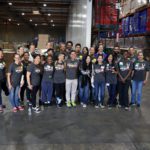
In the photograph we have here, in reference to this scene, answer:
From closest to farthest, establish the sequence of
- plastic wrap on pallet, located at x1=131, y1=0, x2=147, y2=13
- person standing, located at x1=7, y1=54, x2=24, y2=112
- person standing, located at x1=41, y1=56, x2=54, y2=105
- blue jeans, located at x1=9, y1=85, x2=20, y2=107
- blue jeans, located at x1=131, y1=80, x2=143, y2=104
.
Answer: person standing, located at x1=7, y1=54, x2=24, y2=112
blue jeans, located at x1=9, y1=85, x2=20, y2=107
person standing, located at x1=41, y1=56, x2=54, y2=105
blue jeans, located at x1=131, y1=80, x2=143, y2=104
plastic wrap on pallet, located at x1=131, y1=0, x2=147, y2=13

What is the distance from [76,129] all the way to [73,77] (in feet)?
5.94

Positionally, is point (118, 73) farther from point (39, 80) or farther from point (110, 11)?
point (110, 11)

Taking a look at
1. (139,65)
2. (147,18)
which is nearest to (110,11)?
(147,18)

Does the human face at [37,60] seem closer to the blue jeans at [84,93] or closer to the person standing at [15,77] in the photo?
the person standing at [15,77]

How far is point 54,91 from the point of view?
710 centimetres

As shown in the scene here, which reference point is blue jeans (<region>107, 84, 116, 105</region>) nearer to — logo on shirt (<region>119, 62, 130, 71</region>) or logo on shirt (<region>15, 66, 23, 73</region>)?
logo on shirt (<region>119, 62, 130, 71</region>)

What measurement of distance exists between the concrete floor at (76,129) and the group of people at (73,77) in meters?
0.33

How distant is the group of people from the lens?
20.7 feet

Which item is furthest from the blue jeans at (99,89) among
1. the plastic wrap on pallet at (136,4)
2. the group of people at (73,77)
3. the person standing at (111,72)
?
the plastic wrap on pallet at (136,4)

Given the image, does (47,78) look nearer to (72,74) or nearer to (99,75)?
(72,74)

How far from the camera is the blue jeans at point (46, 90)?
21.4 ft

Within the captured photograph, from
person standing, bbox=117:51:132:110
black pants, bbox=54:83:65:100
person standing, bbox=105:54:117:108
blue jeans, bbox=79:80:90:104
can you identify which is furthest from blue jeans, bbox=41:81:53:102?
person standing, bbox=117:51:132:110

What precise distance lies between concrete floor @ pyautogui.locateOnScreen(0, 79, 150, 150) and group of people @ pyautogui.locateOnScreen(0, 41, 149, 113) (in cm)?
33

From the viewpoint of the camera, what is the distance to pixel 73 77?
664 cm
